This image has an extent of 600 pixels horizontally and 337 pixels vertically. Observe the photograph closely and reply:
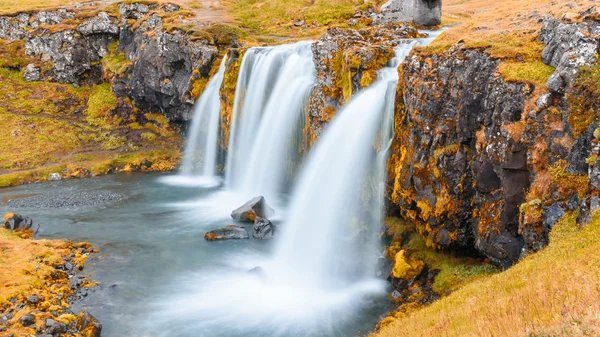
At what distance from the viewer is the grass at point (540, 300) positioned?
6605 mm

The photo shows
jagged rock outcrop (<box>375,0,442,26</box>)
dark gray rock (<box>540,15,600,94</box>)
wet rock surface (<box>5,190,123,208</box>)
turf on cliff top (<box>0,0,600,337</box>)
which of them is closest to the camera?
turf on cliff top (<box>0,0,600,337</box>)

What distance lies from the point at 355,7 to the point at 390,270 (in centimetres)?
5168

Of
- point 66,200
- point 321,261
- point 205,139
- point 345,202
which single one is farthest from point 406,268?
point 205,139

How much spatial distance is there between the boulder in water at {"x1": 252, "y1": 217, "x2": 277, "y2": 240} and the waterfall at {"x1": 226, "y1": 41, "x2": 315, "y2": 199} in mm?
7900

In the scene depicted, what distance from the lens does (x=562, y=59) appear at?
1451 cm

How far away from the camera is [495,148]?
1609 cm

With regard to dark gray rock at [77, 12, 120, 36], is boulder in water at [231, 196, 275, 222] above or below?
below

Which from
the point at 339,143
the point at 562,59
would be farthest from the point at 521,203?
the point at 339,143

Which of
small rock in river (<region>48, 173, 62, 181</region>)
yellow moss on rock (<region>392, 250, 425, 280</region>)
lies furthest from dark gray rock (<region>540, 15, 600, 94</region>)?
small rock in river (<region>48, 173, 62, 181</region>)

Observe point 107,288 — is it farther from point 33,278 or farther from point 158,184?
point 158,184

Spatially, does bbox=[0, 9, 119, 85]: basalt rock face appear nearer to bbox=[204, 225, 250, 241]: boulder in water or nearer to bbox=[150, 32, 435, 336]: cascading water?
bbox=[204, 225, 250, 241]: boulder in water

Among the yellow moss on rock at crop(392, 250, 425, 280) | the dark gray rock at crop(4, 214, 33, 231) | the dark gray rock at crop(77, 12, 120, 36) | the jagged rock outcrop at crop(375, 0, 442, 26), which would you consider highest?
the dark gray rock at crop(77, 12, 120, 36)

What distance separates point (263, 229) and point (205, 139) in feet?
81.0

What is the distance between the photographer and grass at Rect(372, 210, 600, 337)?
6.61m
